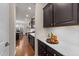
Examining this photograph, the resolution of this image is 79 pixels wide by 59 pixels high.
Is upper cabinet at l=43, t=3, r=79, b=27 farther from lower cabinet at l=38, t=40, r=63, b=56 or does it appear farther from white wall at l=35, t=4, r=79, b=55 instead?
lower cabinet at l=38, t=40, r=63, b=56

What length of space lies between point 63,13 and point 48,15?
159mm

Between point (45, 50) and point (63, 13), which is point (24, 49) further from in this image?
point (63, 13)

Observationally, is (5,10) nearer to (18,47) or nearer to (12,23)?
(12,23)

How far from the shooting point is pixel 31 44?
5.06 feet

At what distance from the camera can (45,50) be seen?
5.15 ft

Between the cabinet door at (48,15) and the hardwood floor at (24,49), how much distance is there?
266mm

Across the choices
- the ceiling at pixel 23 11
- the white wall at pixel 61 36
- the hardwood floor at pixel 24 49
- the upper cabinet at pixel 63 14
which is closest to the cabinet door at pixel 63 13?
the upper cabinet at pixel 63 14

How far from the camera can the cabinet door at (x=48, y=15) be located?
1521 mm

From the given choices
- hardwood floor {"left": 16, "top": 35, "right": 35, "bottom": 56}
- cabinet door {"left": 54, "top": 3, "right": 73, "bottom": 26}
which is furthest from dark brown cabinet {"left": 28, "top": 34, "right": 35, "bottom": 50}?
cabinet door {"left": 54, "top": 3, "right": 73, "bottom": 26}

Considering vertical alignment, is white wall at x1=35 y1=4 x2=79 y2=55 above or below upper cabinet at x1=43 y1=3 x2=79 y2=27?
below

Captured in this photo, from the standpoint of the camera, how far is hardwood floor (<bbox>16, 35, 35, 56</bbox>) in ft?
4.94

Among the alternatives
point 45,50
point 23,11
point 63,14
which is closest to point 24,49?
point 45,50

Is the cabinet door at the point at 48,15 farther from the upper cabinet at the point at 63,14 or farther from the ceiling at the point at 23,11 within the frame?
the ceiling at the point at 23,11

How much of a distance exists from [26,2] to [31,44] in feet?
1.42
